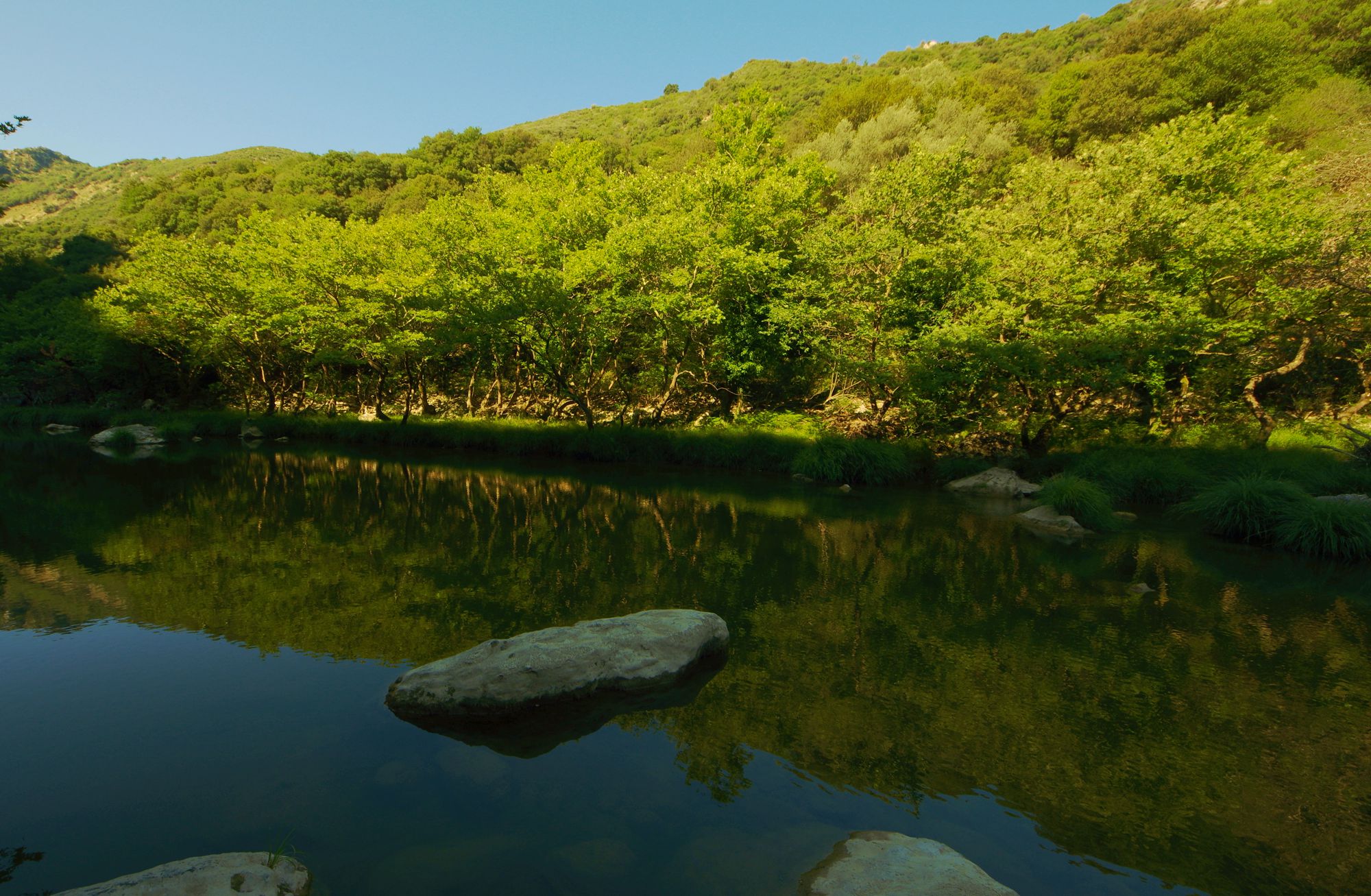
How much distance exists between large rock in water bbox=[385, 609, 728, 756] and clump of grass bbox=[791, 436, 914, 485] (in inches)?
589

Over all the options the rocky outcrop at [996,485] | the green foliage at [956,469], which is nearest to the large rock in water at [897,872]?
the rocky outcrop at [996,485]

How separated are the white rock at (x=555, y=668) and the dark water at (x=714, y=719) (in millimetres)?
398

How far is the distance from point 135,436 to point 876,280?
112 feet

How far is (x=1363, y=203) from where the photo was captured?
63.5 ft

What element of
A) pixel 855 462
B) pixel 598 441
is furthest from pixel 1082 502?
pixel 598 441

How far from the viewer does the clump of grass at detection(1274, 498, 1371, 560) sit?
12.3 metres

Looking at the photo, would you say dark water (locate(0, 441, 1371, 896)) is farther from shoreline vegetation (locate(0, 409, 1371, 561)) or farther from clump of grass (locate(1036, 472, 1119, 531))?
clump of grass (locate(1036, 472, 1119, 531))

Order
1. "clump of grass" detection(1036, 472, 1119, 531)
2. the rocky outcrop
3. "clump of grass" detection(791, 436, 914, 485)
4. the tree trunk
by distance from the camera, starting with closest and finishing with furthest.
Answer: "clump of grass" detection(1036, 472, 1119, 531) < the rocky outcrop < the tree trunk < "clump of grass" detection(791, 436, 914, 485)

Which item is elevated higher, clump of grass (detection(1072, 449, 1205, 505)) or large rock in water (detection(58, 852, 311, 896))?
large rock in water (detection(58, 852, 311, 896))

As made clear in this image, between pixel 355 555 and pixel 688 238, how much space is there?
17922mm

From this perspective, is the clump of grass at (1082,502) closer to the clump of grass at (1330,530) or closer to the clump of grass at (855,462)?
the clump of grass at (1330,530)

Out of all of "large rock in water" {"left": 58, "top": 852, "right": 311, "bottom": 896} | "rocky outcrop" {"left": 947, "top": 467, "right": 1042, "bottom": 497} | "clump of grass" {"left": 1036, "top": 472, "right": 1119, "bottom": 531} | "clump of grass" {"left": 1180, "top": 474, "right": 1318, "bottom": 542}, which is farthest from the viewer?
"rocky outcrop" {"left": 947, "top": 467, "right": 1042, "bottom": 497}

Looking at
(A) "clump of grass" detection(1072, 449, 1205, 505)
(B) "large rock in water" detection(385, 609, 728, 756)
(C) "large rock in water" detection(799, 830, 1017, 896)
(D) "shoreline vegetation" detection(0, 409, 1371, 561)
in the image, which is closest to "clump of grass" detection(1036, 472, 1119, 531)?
(D) "shoreline vegetation" detection(0, 409, 1371, 561)

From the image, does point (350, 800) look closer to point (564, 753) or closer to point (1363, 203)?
point (564, 753)
